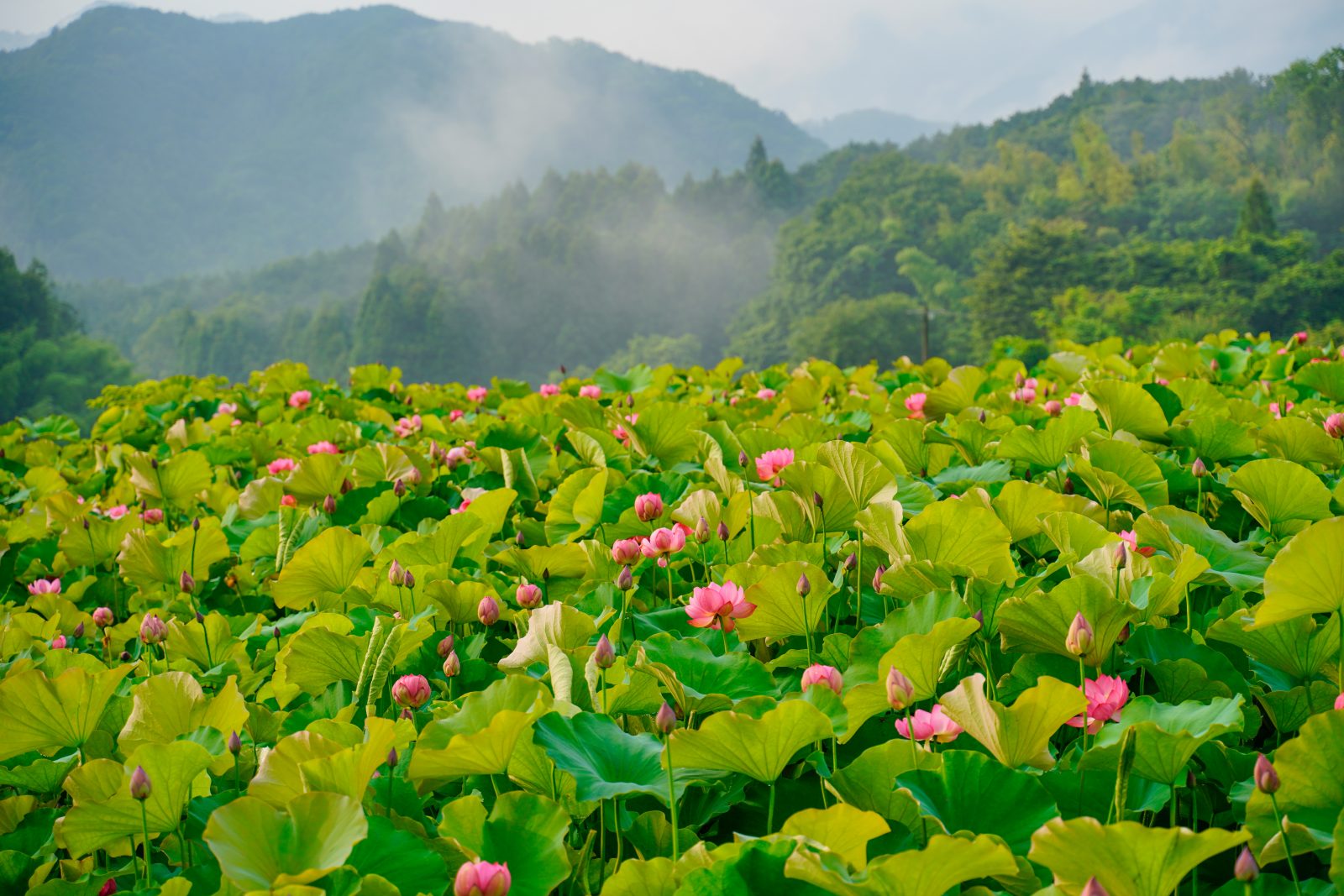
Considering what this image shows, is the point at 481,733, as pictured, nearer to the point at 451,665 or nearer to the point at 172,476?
the point at 451,665

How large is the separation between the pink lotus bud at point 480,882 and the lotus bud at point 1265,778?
45cm

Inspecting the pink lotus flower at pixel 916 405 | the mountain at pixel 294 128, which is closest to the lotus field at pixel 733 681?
the pink lotus flower at pixel 916 405

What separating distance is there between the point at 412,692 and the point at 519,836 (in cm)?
23

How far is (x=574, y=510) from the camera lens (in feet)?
4.21

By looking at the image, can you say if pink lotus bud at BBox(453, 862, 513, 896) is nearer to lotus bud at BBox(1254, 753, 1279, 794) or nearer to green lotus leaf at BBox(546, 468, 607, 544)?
lotus bud at BBox(1254, 753, 1279, 794)

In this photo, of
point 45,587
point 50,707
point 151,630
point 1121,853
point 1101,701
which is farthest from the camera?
point 45,587

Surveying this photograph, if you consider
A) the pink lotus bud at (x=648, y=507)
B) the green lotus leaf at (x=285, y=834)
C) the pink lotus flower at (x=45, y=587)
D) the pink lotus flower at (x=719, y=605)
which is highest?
the pink lotus bud at (x=648, y=507)

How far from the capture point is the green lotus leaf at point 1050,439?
4.29ft

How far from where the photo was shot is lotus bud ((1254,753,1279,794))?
0.58 metres

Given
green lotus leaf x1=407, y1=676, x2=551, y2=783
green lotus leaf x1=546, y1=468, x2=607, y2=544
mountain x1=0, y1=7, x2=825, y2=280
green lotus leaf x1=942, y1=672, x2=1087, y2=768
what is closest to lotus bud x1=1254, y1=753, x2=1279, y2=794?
green lotus leaf x1=942, y1=672, x2=1087, y2=768

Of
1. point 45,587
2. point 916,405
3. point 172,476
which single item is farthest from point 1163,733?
point 172,476

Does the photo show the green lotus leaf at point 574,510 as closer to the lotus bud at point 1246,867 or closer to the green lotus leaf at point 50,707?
the green lotus leaf at point 50,707

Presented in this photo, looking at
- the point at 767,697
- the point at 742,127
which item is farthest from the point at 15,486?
the point at 742,127

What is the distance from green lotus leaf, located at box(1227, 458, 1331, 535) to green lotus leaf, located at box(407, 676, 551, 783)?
808 mm
